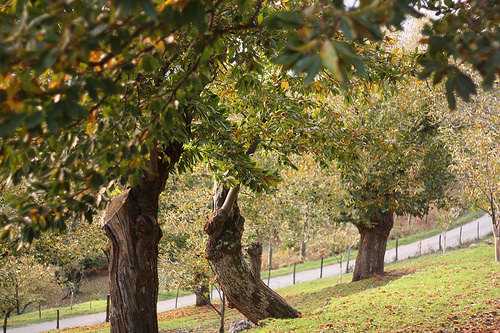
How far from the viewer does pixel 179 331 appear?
18.4 m

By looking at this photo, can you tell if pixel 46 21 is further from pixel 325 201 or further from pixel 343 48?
pixel 325 201

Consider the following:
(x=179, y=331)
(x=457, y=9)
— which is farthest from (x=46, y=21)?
(x=179, y=331)

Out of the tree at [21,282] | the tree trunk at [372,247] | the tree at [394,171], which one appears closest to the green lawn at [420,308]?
the tree at [394,171]

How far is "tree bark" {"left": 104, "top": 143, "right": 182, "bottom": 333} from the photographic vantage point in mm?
7961

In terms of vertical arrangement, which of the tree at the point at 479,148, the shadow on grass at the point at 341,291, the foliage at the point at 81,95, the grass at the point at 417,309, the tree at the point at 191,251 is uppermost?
the tree at the point at 479,148

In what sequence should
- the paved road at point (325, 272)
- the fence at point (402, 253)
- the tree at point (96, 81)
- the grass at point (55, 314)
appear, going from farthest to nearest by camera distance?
the fence at point (402, 253), the grass at point (55, 314), the paved road at point (325, 272), the tree at point (96, 81)

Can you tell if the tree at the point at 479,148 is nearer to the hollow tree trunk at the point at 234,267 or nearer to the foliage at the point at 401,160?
the foliage at the point at 401,160

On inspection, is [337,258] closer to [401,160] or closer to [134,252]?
[401,160]

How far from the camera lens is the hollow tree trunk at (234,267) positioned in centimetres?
1259

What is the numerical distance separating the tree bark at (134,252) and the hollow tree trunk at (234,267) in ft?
13.7

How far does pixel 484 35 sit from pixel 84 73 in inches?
72.3

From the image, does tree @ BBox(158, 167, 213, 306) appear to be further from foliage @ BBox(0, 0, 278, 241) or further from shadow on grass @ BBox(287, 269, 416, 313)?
foliage @ BBox(0, 0, 278, 241)

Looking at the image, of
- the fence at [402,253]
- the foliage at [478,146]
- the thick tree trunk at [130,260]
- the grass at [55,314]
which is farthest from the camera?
the fence at [402,253]

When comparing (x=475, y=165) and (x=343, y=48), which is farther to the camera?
(x=475, y=165)
